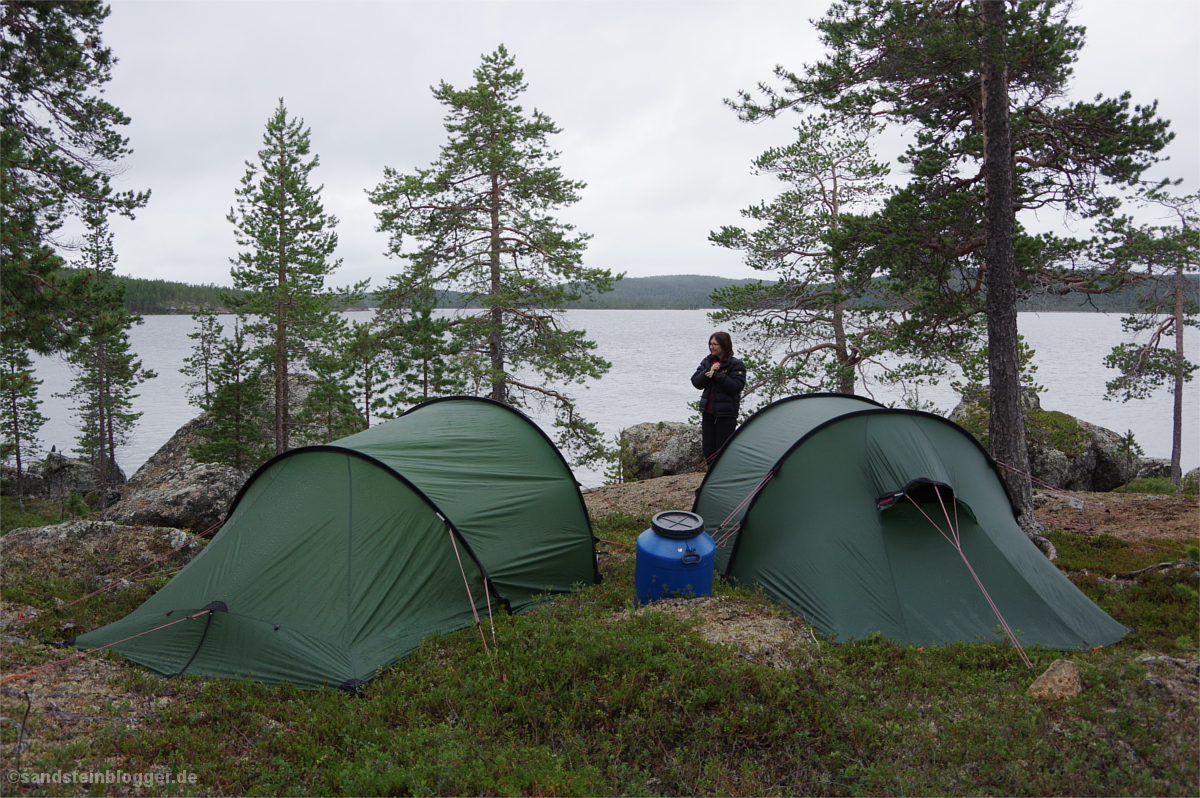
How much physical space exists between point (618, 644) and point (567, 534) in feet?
6.94

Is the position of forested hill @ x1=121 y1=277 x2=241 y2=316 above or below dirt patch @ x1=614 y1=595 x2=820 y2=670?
above

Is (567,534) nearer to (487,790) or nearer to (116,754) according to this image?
(487,790)

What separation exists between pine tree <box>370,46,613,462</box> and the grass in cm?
1177

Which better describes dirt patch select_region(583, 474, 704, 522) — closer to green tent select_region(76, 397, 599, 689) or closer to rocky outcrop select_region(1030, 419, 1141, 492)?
green tent select_region(76, 397, 599, 689)

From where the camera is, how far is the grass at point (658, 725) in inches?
144

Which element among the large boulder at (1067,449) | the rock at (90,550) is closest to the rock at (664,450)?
the large boulder at (1067,449)

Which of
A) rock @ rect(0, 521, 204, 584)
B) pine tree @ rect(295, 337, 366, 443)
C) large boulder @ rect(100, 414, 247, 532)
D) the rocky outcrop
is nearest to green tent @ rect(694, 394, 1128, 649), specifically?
rock @ rect(0, 521, 204, 584)

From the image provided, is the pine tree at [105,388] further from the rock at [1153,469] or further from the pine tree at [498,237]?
the rock at [1153,469]

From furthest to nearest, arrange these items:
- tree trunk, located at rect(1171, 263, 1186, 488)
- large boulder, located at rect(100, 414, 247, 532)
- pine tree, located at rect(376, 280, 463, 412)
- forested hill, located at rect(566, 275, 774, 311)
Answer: forested hill, located at rect(566, 275, 774, 311)
tree trunk, located at rect(1171, 263, 1186, 488)
pine tree, located at rect(376, 280, 463, 412)
large boulder, located at rect(100, 414, 247, 532)

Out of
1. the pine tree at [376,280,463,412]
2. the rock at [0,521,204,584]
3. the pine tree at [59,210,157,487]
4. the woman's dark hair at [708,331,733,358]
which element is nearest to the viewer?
the rock at [0,521,204,584]

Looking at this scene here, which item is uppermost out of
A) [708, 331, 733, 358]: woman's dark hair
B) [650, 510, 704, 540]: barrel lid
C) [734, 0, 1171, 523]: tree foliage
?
[734, 0, 1171, 523]: tree foliage

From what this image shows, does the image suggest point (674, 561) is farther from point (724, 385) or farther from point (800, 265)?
point (800, 265)

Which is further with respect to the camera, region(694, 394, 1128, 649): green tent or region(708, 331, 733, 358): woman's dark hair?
region(708, 331, 733, 358): woman's dark hair

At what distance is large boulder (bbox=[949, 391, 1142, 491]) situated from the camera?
14.9m
